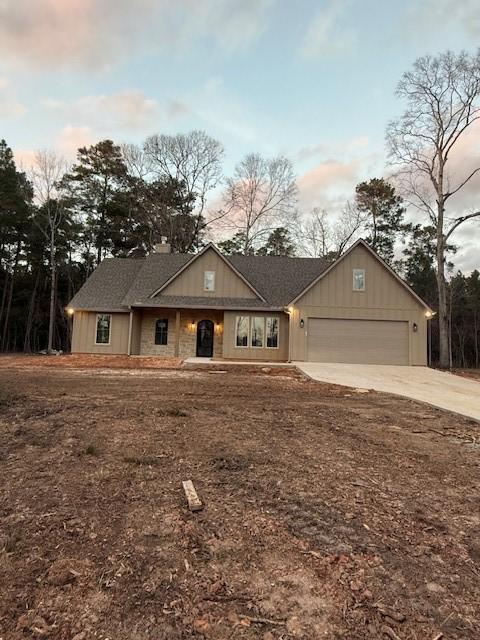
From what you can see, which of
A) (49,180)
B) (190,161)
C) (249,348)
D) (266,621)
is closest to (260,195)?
(190,161)

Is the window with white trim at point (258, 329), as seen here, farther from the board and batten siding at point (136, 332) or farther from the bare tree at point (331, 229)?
the bare tree at point (331, 229)

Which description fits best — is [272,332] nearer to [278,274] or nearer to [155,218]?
[278,274]

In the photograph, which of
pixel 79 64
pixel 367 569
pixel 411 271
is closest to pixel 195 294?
pixel 79 64

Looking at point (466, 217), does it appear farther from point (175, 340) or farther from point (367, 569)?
point (367, 569)

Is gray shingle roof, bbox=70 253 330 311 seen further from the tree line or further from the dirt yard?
the dirt yard

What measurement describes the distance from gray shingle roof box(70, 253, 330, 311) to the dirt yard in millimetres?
12026

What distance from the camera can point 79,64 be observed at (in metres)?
12.5

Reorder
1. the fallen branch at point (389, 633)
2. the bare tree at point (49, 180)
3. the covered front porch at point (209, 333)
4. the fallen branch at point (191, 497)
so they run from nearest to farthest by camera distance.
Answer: the fallen branch at point (389, 633)
the fallen branch at point (191, 497)
the covered front porch at point (209, 333)
the bare tree at point (49, 180)

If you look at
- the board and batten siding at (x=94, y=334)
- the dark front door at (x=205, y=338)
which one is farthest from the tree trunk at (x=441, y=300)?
the board and batten siding at (x=94, y=334)

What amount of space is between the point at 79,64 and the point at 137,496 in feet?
47.7

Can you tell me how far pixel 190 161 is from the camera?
92.9 ft

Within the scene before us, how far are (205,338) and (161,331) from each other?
216cm

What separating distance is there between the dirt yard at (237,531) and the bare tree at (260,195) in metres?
25.0

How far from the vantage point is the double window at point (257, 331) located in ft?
56.4
